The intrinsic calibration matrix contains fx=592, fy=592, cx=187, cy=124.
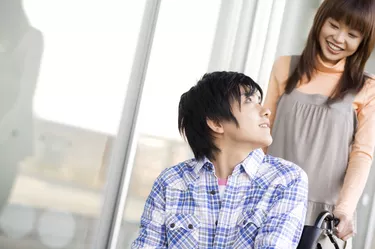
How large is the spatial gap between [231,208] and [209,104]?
0.92 ft

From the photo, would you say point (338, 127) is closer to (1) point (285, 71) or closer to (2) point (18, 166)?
(1) point (285, 71)

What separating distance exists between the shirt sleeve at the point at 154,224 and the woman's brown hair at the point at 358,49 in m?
0.53

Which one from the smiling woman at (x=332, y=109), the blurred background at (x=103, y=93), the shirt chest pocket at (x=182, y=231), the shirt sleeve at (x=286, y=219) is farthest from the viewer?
the blurred background at (x=103, y=93)

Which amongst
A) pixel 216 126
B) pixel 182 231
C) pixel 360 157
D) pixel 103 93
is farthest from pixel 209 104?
pixel 103 93

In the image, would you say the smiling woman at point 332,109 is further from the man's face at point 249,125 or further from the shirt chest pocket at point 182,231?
the shirt chest pocket at point 182,231

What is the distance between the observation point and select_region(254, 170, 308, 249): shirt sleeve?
4.22 ft

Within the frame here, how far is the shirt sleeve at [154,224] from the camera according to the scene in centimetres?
143

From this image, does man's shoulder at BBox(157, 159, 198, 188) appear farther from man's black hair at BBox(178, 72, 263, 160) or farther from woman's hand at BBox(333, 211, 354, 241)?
woman's hand at BBox(333, 211, 354, 241)

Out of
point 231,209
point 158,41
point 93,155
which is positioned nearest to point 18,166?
point 93,155

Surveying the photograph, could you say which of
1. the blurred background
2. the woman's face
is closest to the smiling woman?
the woman's face

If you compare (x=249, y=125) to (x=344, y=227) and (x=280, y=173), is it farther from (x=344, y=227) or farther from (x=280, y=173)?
(x=344, y=227)

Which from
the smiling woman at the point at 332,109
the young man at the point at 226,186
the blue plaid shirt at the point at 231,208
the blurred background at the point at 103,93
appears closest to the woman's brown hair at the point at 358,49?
the smiling woman at the point at 332,109

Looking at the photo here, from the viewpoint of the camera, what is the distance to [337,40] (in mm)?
1622

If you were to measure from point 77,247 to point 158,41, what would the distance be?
2.90 ft
